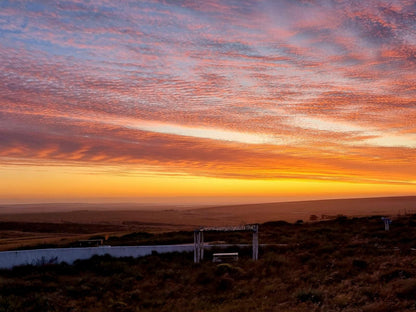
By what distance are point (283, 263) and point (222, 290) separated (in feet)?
15.6

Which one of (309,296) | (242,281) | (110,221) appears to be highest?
(309,296)

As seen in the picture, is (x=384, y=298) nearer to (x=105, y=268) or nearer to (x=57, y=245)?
(x=105, y=268)

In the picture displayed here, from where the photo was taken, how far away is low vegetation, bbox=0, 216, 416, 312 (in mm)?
12922

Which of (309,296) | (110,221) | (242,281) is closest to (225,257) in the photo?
(242,281)

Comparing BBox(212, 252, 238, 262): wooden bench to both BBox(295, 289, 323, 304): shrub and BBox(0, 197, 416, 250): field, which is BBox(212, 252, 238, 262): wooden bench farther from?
BBox(0, 197, 416, 250): field

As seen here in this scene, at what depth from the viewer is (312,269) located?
17953 mm

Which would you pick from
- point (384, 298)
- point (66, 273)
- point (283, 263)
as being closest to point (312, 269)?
point (283, 263)

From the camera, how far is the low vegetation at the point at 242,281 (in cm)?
1292

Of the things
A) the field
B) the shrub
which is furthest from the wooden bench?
the field

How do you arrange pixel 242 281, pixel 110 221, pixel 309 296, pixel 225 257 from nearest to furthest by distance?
pixel 309 296 → pixel 242 281 → pixel 225 257 → pixel 110 221

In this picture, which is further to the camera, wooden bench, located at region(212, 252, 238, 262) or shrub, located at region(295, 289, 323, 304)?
wooden bench, located at region(212, 252, 238, 262)

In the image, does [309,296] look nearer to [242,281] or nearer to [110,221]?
[242,281]

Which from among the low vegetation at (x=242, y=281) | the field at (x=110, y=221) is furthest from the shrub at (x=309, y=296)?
the field at (x=110, y=221)

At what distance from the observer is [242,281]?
677 inches
